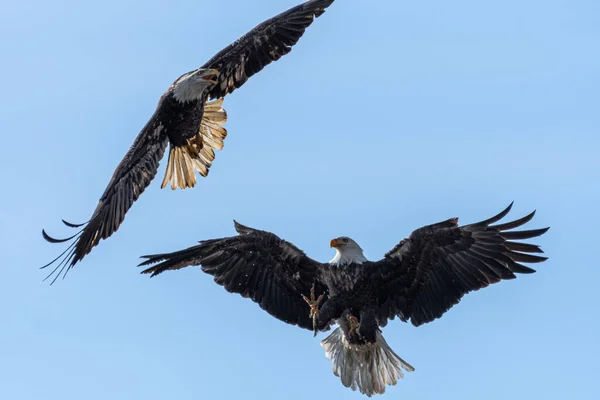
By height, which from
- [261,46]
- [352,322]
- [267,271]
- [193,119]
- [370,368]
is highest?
[261,46]

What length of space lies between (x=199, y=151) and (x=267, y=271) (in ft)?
8.15

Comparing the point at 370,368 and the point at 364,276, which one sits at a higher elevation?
the point at 364,276

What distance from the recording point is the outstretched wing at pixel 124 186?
11.9 metres

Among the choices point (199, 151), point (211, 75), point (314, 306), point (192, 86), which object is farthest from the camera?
point (199, 151)

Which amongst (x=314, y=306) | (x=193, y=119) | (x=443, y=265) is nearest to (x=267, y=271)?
(x=314, y=306)

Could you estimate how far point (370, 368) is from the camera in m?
11.6

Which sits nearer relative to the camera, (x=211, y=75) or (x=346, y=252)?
(x=346, y=252)

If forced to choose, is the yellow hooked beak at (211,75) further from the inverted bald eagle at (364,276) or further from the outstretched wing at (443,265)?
Answer: the outstretched wing at (443,265)

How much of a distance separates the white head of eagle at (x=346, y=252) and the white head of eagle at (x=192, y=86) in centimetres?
236

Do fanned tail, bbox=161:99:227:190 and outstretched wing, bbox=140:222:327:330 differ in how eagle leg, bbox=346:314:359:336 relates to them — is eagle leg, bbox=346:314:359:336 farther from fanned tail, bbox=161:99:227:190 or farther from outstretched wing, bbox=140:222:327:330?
fanned tail, bbox=161:99:227:190

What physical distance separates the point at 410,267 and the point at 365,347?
0.89 metres

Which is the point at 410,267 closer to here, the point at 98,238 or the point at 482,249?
the point at 482,249

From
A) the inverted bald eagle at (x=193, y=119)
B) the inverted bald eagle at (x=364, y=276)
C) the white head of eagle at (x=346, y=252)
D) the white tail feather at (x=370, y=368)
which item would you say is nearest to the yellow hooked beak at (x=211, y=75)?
the inverted bald eagle at (x=193, y=119)

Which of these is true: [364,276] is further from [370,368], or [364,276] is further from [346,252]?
[370,368]
